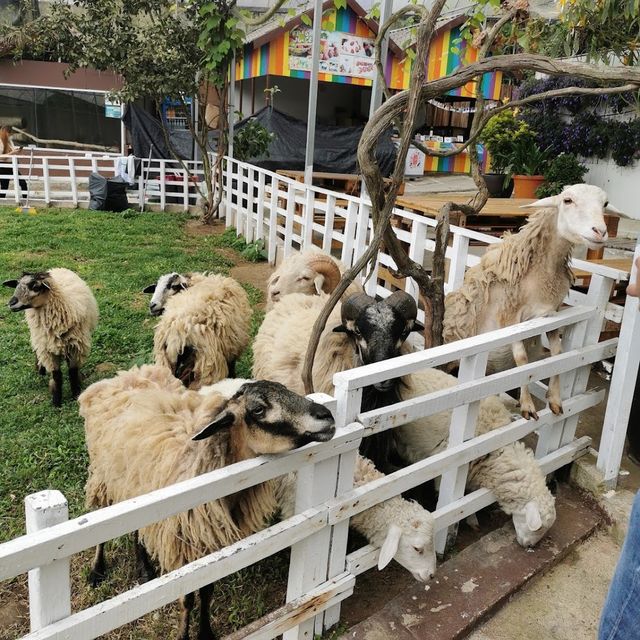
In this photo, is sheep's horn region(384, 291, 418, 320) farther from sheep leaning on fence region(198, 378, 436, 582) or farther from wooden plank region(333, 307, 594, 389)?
sheep leaning on fence region(198, 378, 436, 582)

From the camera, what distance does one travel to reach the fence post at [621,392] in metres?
3.26

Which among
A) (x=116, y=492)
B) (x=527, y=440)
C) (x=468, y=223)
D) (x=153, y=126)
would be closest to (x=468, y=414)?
(x=527, y=440)

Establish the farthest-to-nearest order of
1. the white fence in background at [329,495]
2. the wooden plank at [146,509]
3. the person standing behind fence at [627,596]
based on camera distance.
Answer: the white fence in background at [329,495]
the wooden plank at [146,509]
the person standing behind fence at [627,596]

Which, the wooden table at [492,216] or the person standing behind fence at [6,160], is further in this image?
the person standing behind fence at [6,160]

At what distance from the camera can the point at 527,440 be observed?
404cm

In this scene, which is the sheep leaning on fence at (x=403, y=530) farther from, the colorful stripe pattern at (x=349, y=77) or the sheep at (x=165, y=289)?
the colorful stripe pattern at (x=349, y=77)

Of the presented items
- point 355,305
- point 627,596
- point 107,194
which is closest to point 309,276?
point 355,305

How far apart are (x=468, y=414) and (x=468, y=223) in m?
4.30

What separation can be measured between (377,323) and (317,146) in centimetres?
1196

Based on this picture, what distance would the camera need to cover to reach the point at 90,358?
5594 millimetres

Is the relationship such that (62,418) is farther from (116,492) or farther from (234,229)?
(234,229)

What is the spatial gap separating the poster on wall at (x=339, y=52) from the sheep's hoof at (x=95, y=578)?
12796mm

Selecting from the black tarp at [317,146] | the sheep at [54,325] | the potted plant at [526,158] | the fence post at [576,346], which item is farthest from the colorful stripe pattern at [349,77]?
the fence post at [576,346]

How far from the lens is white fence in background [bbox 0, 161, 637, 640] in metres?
1.64
